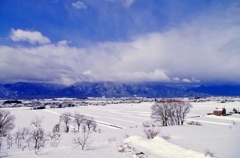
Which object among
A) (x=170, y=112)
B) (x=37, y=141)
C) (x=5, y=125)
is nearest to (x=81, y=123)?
(x=5, y=125)

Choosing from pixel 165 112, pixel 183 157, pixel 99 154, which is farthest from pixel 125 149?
pixel 165 112

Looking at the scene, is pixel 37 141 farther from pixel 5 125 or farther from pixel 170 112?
pixel 170 112

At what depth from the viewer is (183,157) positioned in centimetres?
1369

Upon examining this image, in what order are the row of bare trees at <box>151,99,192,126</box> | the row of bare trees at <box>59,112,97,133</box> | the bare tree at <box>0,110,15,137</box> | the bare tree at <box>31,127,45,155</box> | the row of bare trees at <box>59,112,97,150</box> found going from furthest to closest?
the row of bare trees at <box>151,99,192,126</box>
the row of bare trees at <box>59,112,97,133</box>
the bare tree at <box>0,110,15,137</box>
the row of bare trees at <box>59,112,97,150</box>
the bare tree at <box>31,127,45,155</box>

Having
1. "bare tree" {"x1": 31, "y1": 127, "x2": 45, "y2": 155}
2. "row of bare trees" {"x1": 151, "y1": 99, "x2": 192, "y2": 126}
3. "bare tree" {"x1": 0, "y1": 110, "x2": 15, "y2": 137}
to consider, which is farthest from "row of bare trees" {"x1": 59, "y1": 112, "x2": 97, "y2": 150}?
"row of bare trees" {"x1": 151, "y1": 99, "x2": 192, "y2": 126}

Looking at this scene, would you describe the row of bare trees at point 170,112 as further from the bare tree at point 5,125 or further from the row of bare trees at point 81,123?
the bare tree at point 5,125

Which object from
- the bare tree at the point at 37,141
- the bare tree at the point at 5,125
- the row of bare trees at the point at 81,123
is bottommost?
the row of bare trees at the point at 81,123

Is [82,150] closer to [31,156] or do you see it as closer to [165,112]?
[31,156]

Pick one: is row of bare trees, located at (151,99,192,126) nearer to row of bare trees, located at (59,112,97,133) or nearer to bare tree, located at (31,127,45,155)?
row of bare trees, located at (59,112,97,133)

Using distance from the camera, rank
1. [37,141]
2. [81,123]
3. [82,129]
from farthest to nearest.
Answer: [81,123]
[82,129]
[37,141]

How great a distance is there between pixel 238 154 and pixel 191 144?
435 centimetres

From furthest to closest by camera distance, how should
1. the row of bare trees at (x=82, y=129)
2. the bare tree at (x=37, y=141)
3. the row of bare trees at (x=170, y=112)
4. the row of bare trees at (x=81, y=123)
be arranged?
the row of bare trees at (x=170, y=112) → the row of bare trees at (x=81, y=123) → the row of bare trees at (x=82, y=129) → the bare tree at (x=37, y=141)

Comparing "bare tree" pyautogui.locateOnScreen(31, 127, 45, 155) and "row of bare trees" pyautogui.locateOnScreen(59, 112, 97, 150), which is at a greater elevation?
"bare tree" pyautogui.locateOnScreen(31, 127, 45, 155)

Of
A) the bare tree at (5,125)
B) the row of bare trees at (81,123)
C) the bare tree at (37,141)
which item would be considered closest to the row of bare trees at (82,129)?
the row of bare trees at (81,123)
